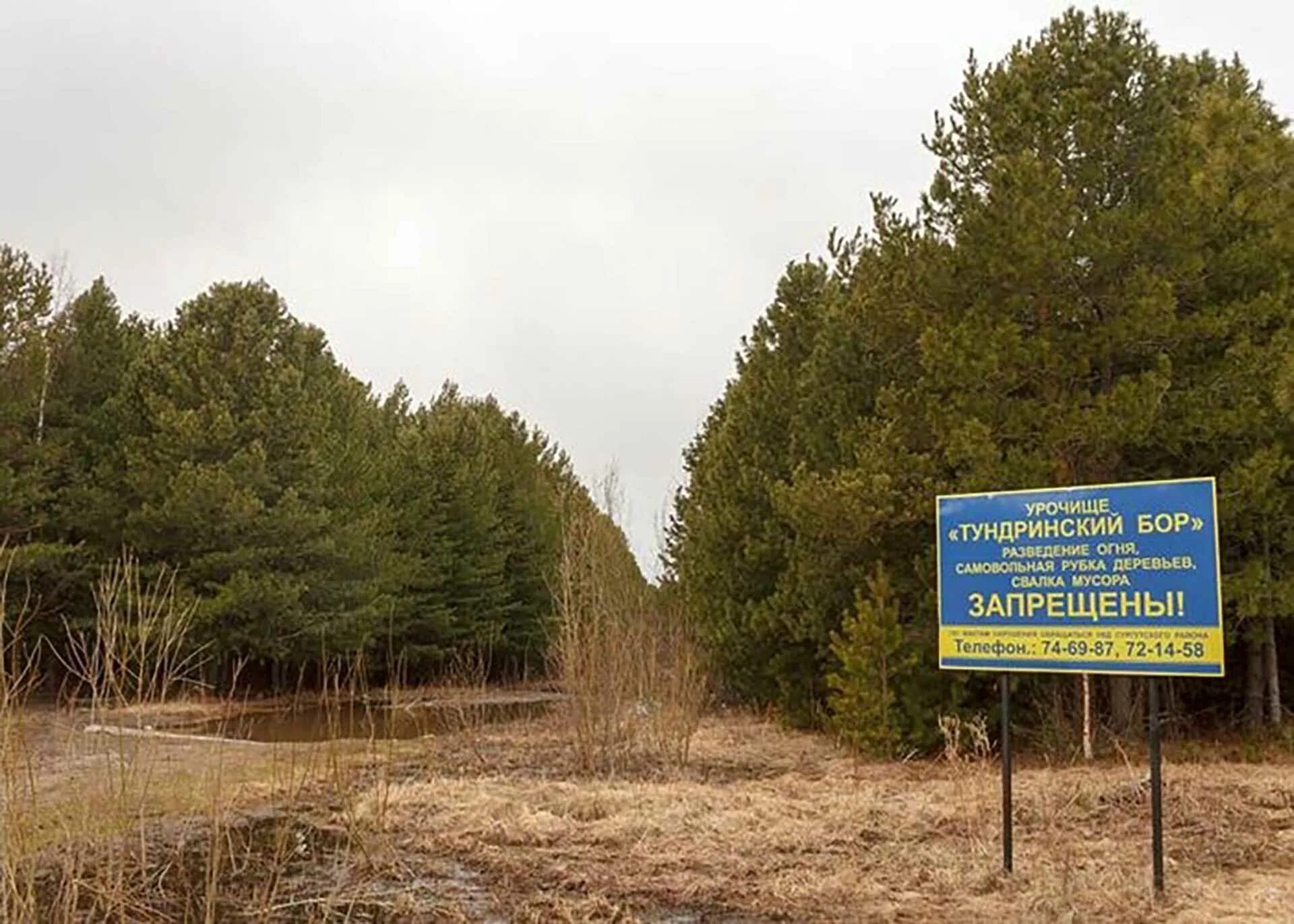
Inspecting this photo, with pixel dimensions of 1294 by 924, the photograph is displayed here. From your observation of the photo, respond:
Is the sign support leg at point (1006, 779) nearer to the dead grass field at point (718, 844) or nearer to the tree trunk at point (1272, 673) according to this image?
the dead grass field at point (718, 844)

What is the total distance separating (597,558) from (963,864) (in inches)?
294

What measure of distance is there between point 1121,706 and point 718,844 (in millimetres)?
7436

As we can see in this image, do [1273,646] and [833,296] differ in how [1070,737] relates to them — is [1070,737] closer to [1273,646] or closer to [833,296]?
[1273,646]

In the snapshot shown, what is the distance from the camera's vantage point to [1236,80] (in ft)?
59.2

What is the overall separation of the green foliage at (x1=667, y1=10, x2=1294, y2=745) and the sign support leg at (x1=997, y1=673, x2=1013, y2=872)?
5.22 metres

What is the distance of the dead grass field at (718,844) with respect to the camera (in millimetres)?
7453

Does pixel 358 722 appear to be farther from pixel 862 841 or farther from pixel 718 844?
pixel 862 841

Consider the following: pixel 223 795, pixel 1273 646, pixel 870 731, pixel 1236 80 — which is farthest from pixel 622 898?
pixel 1236 80

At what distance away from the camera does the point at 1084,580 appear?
800 cm

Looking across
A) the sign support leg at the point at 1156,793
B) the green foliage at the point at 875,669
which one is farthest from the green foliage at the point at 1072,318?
the sign support leg at the point at 1156,793

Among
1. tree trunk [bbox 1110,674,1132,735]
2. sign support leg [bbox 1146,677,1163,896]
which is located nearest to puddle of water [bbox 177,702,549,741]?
tree trunk [bbox 1110,674,1132,735]

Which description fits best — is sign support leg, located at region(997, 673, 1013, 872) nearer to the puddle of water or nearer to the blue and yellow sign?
the blue and yellow sign

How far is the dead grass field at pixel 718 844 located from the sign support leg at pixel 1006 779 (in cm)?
17

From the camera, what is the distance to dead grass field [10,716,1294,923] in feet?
24.5
